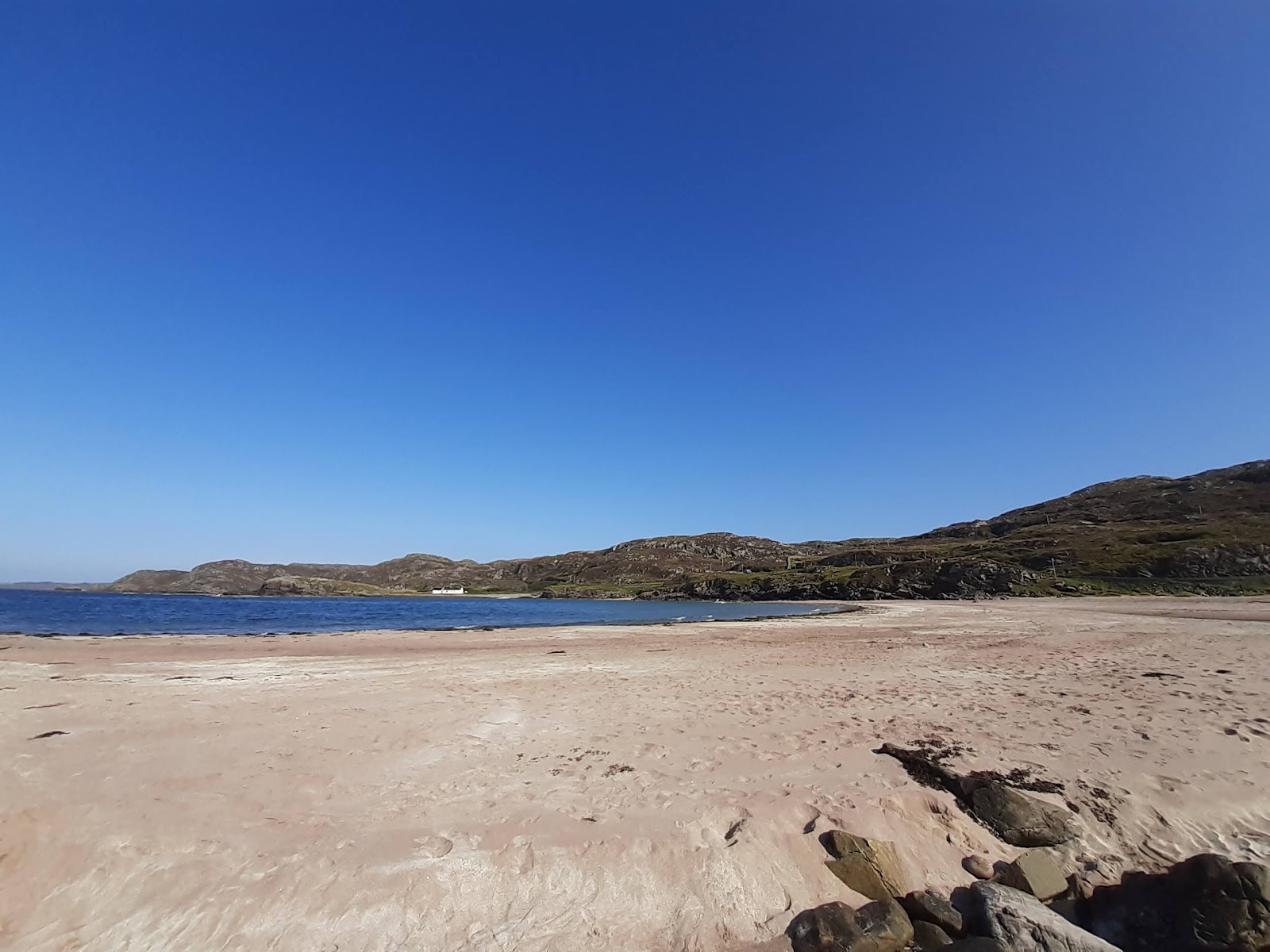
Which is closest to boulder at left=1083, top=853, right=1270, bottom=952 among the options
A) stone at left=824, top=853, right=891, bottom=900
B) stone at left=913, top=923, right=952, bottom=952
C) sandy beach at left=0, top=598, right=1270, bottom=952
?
sandy beach at left=0, top=598, right=1270, bottom=952

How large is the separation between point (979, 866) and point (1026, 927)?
4.65 ft

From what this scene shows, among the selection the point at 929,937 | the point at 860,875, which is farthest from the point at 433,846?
the point at 929,937

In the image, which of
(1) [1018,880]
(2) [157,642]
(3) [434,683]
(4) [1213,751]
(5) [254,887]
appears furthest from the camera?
(2) [157,642]

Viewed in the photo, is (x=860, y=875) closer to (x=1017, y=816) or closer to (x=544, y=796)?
(x=1017, y=816)

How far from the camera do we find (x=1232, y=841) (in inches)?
283

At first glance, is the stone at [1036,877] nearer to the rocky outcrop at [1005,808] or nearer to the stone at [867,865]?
the rocky outcrop at [1005,808]

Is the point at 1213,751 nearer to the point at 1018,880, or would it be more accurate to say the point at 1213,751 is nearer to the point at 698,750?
the point at 1018,880

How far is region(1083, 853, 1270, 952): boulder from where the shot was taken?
546cm

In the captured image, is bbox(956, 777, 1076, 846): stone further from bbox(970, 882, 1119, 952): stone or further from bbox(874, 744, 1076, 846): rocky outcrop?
bbox(970, 882, 1119, 952): stone

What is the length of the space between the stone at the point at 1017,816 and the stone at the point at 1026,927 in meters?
1.45

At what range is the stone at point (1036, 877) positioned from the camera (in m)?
6.39

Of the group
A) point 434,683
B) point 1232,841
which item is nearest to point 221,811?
point 434,683

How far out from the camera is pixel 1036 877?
21.3 ft

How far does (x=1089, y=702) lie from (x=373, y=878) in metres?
13.9
